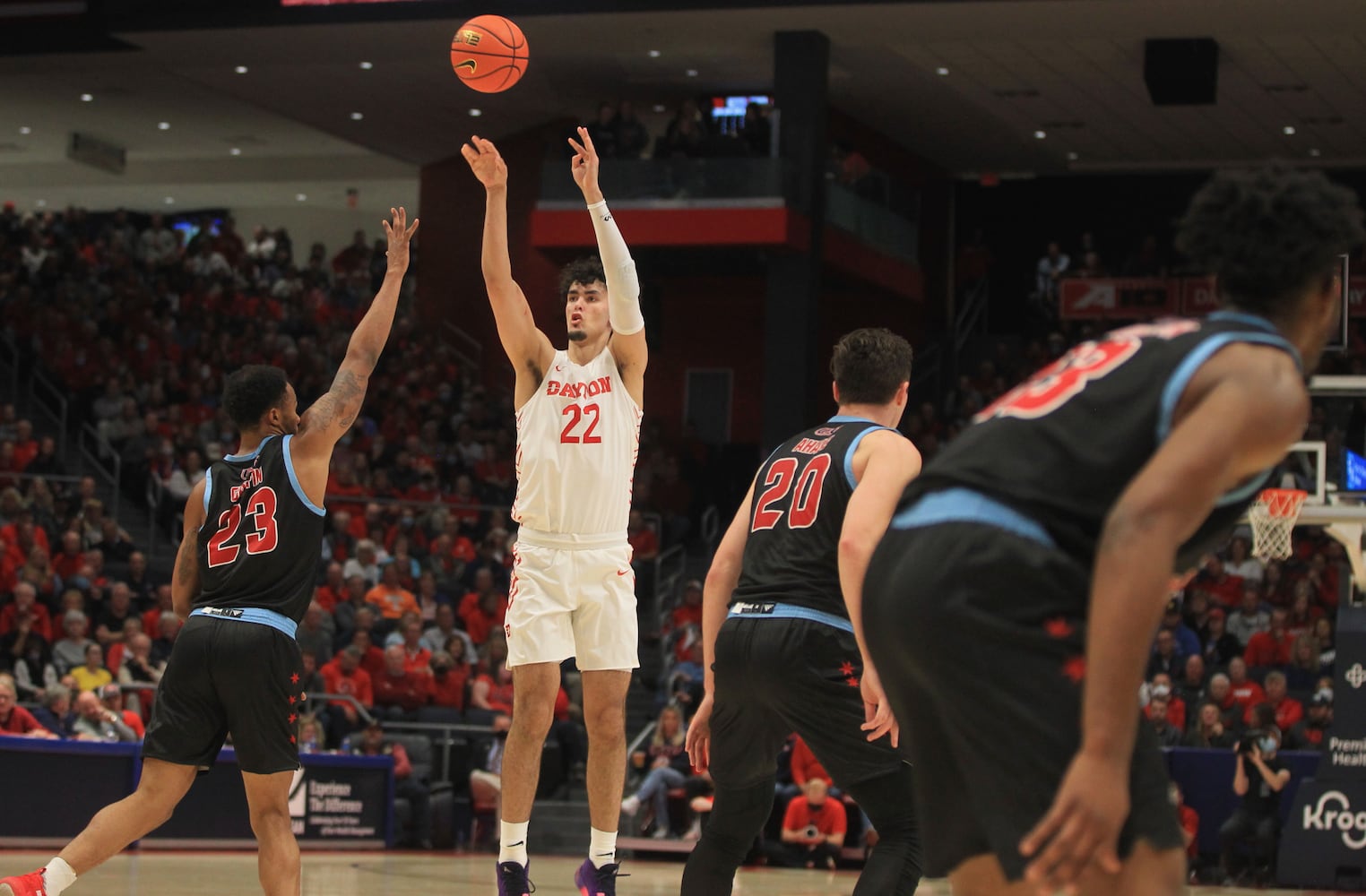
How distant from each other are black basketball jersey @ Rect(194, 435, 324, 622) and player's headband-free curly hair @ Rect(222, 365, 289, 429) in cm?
14

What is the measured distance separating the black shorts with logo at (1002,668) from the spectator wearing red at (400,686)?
1398cm

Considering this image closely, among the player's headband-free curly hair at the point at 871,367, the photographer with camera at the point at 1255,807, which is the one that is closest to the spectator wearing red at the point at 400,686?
the photographer with camera at the point at 1255,807

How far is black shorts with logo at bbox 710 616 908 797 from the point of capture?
5445mm

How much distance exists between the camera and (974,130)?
1089 inches

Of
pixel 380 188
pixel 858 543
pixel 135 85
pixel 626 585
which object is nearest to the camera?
pixel 858 543

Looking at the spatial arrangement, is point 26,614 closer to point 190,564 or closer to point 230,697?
point 190,564

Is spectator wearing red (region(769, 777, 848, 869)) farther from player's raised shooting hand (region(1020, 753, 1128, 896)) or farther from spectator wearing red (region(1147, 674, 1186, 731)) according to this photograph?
player's raised shooting hand (region(1020, 753, 1128, 896))

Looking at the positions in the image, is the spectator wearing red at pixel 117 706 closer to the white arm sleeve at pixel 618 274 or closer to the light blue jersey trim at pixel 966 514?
the white arm sleeve at pixel 618 274

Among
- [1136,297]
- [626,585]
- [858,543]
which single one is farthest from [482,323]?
[858,543]

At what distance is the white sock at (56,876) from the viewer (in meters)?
6.09

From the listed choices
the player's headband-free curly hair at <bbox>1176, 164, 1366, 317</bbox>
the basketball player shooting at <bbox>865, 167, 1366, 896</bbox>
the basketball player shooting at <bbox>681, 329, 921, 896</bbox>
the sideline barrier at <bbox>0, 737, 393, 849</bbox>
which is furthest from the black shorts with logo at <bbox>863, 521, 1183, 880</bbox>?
the sideline barrier at <bbox>0, 737, 393, 849</bbox>

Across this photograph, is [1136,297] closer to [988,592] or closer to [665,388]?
[665,388]

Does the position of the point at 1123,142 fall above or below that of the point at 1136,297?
above

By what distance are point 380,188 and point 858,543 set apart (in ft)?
97.7
